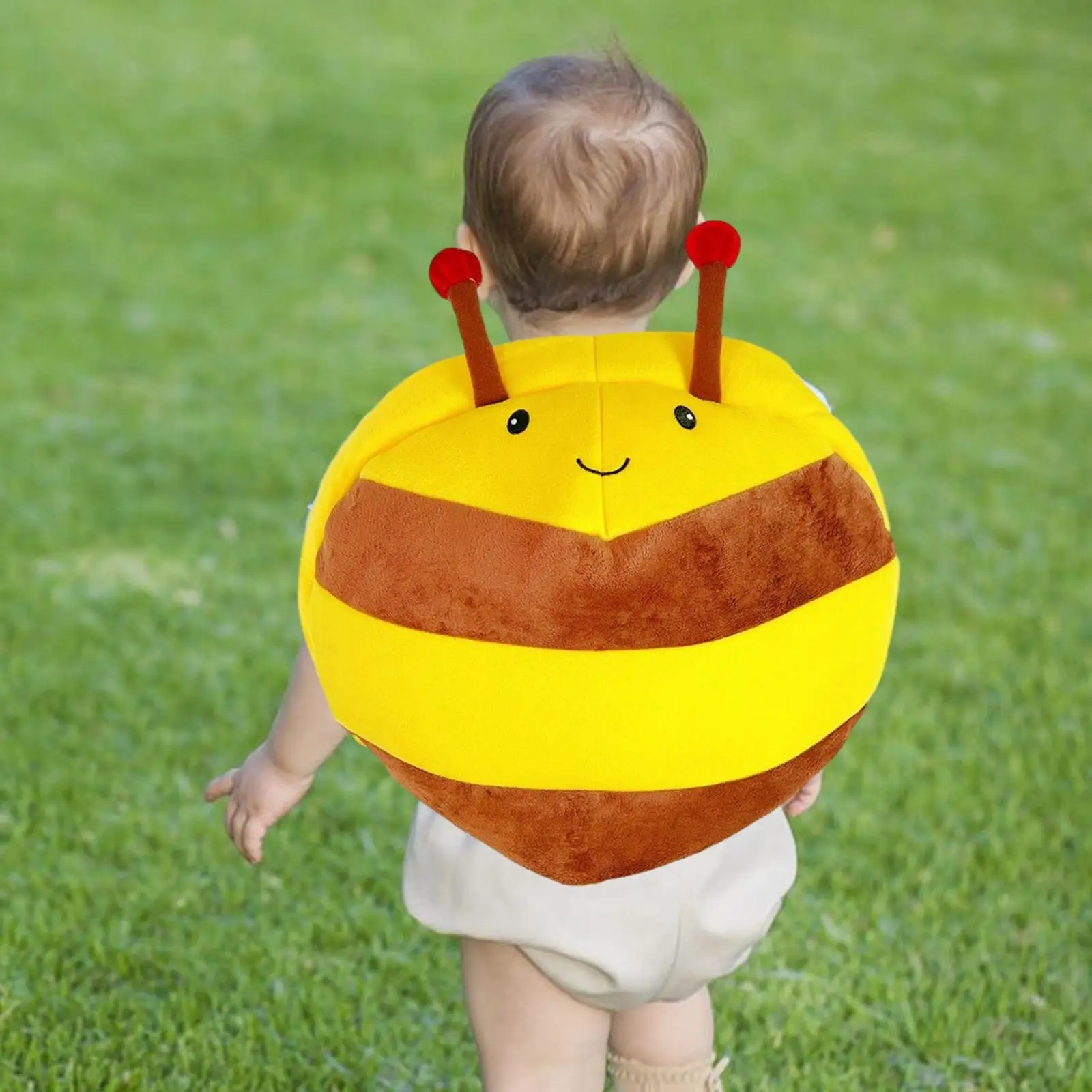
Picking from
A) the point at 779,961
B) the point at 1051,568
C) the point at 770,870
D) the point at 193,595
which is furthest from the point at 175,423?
the point at 770,870

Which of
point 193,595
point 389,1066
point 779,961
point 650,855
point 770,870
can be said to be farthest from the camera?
point 193,595

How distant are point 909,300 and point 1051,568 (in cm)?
296

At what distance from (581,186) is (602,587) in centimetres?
52

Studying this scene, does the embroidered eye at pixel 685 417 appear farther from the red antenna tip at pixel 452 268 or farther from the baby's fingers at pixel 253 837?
the baby's fingers at pixel 253 837

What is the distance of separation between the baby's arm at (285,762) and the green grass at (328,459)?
0.69 metres

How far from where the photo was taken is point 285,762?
94.0 inches

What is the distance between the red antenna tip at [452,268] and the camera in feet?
6.46

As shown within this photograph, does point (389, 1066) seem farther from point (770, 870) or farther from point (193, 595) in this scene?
point (193, 595)

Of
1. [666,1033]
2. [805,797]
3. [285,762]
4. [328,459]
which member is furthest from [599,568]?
[328,459]

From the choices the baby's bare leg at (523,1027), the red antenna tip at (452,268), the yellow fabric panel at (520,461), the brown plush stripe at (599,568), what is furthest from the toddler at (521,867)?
the brown plush stripe at (599,568)

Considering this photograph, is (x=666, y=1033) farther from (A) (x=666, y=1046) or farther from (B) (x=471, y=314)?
(B) (x=471, y=314)

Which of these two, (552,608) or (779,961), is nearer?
(552,608)

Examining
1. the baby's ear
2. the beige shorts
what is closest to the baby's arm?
the beige shorts

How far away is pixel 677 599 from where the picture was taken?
188cm
